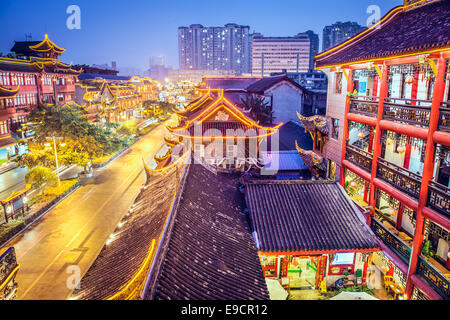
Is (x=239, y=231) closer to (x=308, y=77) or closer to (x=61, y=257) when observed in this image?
(x=61, y=257)

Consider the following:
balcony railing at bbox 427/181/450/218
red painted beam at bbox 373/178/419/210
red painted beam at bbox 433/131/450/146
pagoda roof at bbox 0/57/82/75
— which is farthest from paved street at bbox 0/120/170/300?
pagoda roof at bbox 0/57/82/75

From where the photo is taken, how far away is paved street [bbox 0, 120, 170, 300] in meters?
17.4

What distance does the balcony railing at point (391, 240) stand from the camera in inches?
525

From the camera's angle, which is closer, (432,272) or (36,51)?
(432,272)

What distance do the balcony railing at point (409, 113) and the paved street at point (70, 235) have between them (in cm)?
1721

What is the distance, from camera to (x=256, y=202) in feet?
52.5

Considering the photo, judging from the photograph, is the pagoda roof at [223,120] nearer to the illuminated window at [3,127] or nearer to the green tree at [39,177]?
the green tree at [39,177]

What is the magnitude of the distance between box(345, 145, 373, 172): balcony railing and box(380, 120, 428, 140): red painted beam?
1983mm

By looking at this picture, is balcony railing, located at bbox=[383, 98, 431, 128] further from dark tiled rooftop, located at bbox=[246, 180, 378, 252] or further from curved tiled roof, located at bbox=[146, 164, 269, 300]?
curved tiled roof, located at bbox=[146, 164, 269, 300]

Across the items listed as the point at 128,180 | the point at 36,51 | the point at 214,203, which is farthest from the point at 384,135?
the point at 36,51

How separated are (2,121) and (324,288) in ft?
127

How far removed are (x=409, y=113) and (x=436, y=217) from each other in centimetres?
446

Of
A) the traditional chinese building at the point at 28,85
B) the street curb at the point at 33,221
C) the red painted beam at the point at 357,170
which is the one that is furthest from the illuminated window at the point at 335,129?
the traditional chinese building at the point at 28,85
